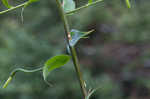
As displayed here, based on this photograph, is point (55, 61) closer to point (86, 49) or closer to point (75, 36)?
point (75, 36)

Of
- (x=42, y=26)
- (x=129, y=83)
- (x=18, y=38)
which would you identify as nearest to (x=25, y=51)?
(x=18, y=38)

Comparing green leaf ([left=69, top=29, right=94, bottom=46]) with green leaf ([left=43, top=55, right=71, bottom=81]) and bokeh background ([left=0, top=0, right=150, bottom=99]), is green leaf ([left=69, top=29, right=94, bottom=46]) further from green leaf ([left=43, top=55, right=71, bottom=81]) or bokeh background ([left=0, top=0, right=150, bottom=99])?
bokeh background ([left=0, top=0, right=150, bottom=99])

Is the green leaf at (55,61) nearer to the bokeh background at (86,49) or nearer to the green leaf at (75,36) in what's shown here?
the green leaf at (75,36)

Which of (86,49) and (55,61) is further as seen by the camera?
(86,49)

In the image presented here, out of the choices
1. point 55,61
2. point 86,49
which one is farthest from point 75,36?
point 86,49

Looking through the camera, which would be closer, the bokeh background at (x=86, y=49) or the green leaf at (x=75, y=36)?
the green leaf at (x=75, y=36)

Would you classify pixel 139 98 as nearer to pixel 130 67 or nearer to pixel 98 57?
pixel 130 67

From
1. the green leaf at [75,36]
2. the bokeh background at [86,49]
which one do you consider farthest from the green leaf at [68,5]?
the bokeh background at [86,49]

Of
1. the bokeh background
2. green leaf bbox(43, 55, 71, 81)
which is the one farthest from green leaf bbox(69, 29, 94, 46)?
the bokeh background
